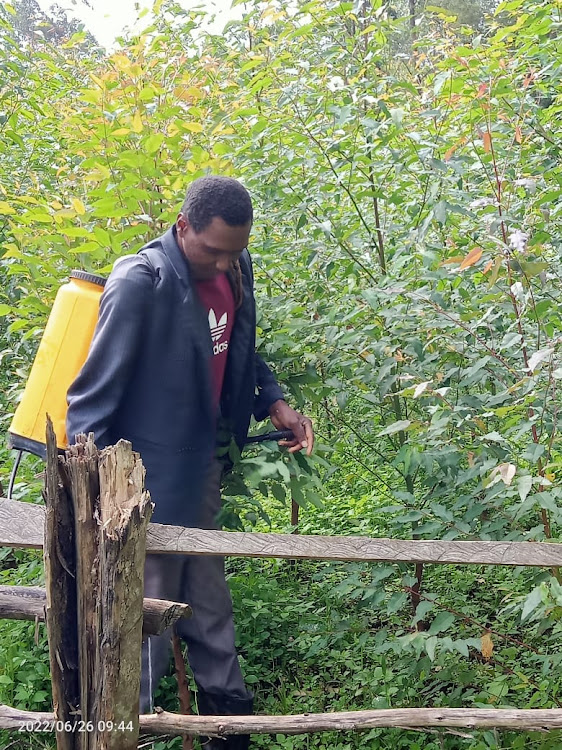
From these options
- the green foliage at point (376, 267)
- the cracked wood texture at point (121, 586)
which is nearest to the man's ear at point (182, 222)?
the green foliage at point (376, 267)

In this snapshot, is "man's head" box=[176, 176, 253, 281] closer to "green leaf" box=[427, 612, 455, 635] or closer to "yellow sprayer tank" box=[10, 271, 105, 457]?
"yellow sprayer tank" box=[10, 271, 105, 457]

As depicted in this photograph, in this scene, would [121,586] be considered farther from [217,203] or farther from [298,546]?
[217,203]

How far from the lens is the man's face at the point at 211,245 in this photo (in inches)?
80.5

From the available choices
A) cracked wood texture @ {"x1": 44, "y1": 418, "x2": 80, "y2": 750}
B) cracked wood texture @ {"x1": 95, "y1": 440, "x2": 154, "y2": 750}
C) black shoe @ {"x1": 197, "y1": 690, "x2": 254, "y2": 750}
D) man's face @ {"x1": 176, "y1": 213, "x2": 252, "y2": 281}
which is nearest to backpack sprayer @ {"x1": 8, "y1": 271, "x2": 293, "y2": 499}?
man's face @ {"x1": 176, "y1": 213, "x2": 252, "y2": 281}

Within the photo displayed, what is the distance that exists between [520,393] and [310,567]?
222 cm

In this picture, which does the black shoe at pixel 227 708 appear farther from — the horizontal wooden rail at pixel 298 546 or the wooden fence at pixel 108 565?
the horizontal wooden rail at pixel 298 546

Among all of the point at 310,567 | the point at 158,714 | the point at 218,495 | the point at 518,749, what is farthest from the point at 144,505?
the point at 310,567

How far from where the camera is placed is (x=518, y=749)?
2.53m

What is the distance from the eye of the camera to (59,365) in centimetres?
206

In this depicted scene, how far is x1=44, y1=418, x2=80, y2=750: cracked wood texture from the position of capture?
4.85ft

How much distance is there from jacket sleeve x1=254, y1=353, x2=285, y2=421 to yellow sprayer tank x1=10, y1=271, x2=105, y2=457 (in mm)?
661

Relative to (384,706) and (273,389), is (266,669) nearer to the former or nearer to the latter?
(384,706)

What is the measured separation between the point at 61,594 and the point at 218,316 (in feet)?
3.39

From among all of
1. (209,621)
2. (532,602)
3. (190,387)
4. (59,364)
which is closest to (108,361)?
(59,364)
